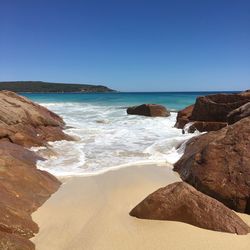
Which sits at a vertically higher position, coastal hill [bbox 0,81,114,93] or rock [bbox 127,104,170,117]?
rock [bbox 127,104,170,117]

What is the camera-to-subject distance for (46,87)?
122250 mm

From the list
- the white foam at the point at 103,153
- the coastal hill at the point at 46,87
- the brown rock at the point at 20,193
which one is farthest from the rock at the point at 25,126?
the coastal hill at the point at 46,87

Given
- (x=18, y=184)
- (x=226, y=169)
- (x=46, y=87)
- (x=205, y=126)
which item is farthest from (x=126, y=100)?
(x=46, y=87)

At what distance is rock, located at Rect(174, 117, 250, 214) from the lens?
5125 millimetres

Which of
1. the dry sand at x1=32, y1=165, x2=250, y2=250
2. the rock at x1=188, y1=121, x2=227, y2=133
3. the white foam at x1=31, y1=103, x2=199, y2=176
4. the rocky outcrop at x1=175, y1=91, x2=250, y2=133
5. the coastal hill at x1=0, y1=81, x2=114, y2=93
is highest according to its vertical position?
the rocky outcrop at x1=175, y1=91, x2=250, y2=133

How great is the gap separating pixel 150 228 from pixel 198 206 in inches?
25.7

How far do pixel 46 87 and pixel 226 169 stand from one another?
121 meters

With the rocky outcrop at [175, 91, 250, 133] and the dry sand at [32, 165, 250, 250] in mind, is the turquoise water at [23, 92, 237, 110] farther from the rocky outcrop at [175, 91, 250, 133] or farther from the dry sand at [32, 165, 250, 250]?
the dry sand at [32, 165, 250, 250]

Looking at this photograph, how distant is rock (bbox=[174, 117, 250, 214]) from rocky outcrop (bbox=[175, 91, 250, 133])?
6.44 metres

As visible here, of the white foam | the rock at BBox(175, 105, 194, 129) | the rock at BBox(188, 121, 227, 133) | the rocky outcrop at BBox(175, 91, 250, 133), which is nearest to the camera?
the white foam

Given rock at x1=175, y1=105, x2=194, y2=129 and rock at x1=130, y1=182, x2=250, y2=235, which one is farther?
rock at x1=175, y1=105, x2=194, y2=129

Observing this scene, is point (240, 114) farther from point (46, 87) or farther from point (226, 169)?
point (46, 87)

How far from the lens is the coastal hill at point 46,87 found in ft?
362

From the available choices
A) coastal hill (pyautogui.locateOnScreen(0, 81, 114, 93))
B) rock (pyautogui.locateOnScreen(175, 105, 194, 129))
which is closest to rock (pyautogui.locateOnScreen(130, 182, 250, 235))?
rock (pyautogui.locateOnScreen(175, 105, 194, 129))
